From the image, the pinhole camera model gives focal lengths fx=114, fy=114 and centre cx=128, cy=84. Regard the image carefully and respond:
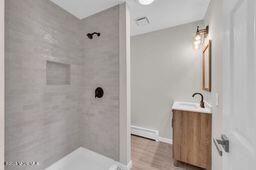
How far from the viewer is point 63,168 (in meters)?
1.67

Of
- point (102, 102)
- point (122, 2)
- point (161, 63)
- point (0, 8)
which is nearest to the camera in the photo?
point (0, 8)

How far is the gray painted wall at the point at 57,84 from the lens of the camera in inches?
49.9

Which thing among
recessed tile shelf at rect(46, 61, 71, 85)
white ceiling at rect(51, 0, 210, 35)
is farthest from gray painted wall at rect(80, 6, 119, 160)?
recessed tile shelf at rect(46, 61, 71, 85)

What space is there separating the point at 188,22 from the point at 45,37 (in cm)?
245

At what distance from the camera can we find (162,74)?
8.13ft

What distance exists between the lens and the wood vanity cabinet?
151 cm

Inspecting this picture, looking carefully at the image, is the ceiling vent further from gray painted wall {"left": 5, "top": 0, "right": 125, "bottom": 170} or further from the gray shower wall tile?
the gray shower wall tile

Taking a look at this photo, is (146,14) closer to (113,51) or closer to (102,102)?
(113,51)

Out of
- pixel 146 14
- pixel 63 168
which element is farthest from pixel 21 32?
pixel 63 168

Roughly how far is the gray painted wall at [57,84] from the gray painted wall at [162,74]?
111 cm

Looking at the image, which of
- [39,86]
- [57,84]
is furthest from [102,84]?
[39,86]

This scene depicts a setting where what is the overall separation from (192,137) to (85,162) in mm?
1653

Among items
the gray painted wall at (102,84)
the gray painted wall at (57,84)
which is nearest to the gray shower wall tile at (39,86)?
the gray painted wall at (57,84)

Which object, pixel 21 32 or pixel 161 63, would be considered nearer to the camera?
pixel 21 32
